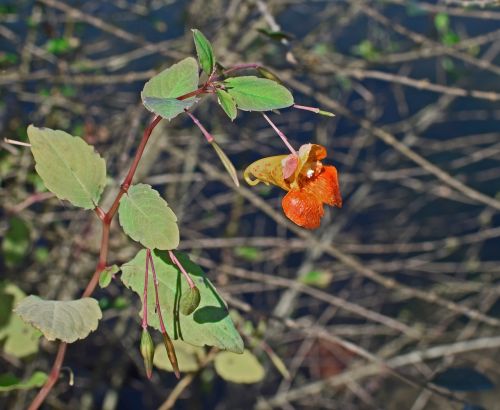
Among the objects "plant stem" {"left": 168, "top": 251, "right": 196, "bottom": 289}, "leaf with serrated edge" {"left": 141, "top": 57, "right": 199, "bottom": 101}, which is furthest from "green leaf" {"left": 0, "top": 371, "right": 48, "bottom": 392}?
"leaf with serrated edge" {"left": 141, "top": 57, "right": 199, "bottom": 101}

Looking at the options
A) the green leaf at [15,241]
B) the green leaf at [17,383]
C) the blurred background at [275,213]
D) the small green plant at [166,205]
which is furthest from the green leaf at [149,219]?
the green leaf at [15,241]

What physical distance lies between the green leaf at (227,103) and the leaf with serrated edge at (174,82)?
0.14ft

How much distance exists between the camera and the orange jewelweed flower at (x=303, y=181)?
2.24ft

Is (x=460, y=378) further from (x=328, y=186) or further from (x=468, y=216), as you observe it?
(x=468, y=216)

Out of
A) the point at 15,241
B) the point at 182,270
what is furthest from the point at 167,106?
the point at 15,241

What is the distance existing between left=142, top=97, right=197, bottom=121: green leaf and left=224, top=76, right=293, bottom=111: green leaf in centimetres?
5

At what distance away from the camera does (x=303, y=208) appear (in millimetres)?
686

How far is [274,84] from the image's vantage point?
65cm

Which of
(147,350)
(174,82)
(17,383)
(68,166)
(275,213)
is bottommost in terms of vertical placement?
(275,213)

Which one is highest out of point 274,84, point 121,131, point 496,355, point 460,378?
point 274,84

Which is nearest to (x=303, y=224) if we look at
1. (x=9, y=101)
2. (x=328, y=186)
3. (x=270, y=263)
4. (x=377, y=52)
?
(x=328, y=186)

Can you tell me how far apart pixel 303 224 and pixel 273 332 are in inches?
70.7

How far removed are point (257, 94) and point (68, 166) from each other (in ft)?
0.70

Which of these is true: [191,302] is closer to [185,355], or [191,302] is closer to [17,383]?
[17,383]
